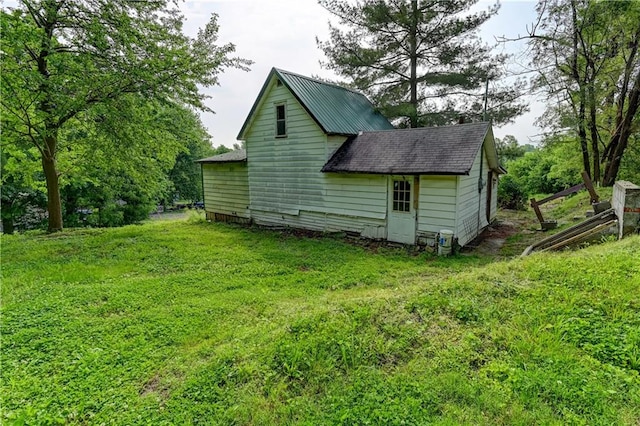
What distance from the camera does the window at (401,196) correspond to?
9438mm

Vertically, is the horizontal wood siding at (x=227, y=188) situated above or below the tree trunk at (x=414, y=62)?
below

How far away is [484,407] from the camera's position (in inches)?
98.9

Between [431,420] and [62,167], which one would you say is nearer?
[431,420]

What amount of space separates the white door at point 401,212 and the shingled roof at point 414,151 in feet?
1.79

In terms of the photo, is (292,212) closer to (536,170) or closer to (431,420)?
(431,420)

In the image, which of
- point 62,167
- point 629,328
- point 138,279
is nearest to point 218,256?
point 138,279

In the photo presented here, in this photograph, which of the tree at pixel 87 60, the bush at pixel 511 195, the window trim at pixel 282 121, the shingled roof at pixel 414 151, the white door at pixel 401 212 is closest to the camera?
the tree at pixel 87 60

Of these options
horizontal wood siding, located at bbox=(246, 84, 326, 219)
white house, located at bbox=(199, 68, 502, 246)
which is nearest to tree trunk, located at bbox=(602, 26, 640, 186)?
white house, located at bbox=(199, 68, 502, 246)

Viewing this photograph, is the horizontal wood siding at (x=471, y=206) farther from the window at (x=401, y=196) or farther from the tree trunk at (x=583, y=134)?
the tree trunk at (x=583, y=134)

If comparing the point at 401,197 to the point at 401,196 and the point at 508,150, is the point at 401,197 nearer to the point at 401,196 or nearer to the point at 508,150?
the point at 401,196

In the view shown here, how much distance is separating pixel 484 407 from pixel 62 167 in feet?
51.8

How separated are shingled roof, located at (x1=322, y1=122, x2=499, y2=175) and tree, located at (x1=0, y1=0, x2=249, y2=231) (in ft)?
18.1

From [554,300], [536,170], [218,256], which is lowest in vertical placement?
[218,256]

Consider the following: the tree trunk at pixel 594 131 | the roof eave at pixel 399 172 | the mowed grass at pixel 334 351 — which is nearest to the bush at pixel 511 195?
the tree trunk at pixel 594 131
